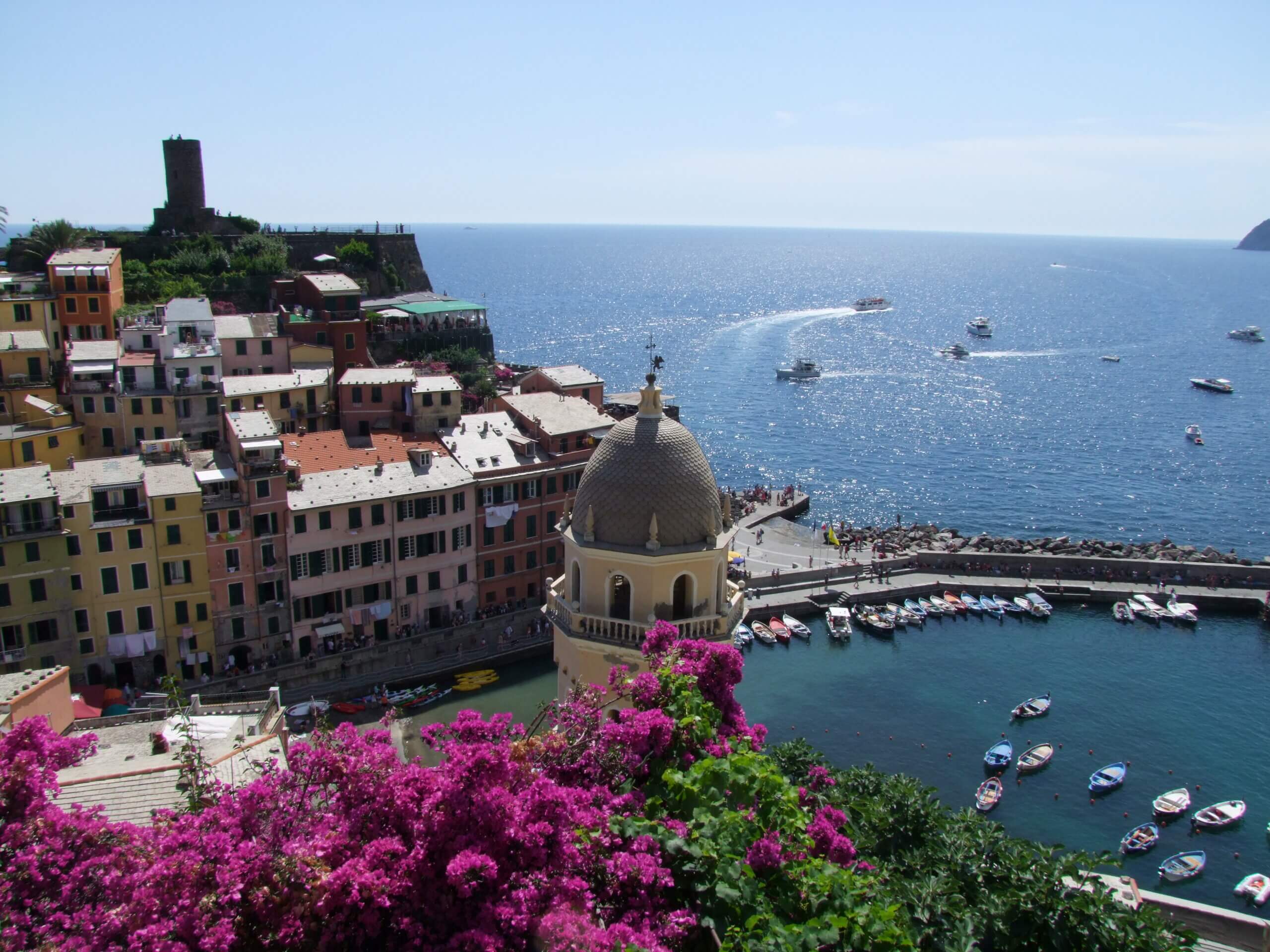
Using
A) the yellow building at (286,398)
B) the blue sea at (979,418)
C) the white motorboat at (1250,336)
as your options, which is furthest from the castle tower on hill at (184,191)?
the white motorboat at (1250,336)

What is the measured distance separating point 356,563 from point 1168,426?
10124 centimetres

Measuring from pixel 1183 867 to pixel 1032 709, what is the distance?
12970 millimetres

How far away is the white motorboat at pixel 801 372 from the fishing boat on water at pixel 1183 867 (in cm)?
9876

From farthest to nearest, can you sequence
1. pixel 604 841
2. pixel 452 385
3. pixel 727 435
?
pixel 727 435, pixel 452 385, pixel 604 841

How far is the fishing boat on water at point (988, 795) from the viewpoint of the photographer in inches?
1703

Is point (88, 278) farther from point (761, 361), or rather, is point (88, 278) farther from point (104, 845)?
point (761, 361)

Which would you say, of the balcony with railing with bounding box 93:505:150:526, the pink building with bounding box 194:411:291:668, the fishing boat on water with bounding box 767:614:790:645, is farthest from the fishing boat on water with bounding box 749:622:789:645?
the balcony with railing with bounding box 93:505:150:526

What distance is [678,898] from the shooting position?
12906 millimetres

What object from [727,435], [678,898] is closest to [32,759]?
[678,898]

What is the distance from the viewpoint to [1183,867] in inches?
1535

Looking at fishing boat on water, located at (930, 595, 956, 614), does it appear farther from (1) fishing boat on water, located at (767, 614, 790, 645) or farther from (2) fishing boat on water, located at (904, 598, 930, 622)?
(1) fishing boat on water, located at (767, 614, 790, 645)

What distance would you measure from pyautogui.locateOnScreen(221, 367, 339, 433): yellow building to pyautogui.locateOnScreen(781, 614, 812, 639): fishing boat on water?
28.8 metres

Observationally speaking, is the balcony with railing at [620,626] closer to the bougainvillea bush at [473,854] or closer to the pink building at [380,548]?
the bougainvillea bush at [473,854]

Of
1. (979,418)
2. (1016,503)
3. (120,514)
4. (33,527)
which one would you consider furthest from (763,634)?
(979,418)
